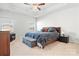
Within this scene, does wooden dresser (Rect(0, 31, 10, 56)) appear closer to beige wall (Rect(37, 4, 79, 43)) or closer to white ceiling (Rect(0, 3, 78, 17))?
white ceiling (Rect(0, 3, 78, 17))

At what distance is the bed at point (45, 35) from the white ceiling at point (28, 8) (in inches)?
13.6

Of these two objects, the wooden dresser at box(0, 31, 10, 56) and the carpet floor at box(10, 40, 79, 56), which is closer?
the wooden dresser at box(0, 31, 10, 56)

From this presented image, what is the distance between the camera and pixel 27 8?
2123 mm

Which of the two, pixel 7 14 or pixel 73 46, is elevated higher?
pixel 7 14

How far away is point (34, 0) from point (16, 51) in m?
1.03

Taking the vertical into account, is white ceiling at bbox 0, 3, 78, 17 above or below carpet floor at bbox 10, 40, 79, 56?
above

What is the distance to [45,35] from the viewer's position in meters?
2.16

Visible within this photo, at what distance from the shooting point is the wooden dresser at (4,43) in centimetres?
192

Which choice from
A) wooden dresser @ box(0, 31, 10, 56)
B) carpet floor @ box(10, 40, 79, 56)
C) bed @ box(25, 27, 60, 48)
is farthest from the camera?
bed @ box(25, 27, 60, 48)

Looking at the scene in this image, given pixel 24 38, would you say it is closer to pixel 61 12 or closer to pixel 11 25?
pixel 11 25

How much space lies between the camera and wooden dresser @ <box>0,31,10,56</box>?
1923 millimetres

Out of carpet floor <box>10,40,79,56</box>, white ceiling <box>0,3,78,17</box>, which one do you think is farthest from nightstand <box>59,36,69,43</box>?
white ceiling <box>0,3,78,17</box>

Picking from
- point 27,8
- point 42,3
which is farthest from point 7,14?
point 42,3

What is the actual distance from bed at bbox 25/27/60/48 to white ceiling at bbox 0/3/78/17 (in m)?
0.35
